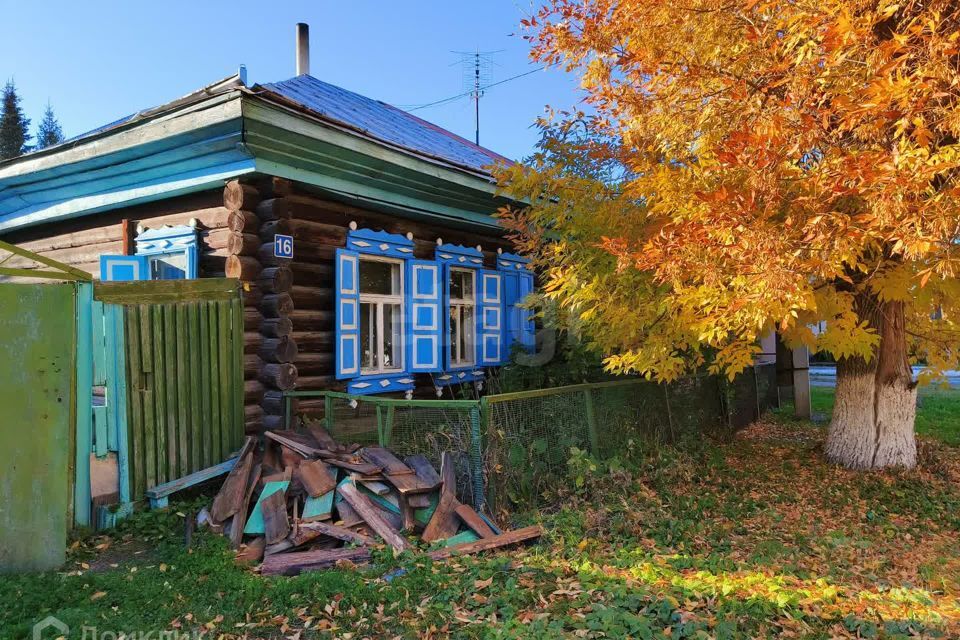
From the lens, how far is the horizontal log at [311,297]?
673cm

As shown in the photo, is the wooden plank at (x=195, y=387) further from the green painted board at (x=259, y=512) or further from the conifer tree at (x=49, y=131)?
the conifer tree at (x=49, y=131)

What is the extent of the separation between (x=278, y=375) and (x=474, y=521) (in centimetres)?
273

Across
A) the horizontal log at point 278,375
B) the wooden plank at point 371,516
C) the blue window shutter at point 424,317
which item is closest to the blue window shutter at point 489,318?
the blue window shutter at point 424,317

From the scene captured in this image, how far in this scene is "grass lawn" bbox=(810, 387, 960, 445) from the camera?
976cm

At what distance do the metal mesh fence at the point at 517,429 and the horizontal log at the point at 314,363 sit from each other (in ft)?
1.14

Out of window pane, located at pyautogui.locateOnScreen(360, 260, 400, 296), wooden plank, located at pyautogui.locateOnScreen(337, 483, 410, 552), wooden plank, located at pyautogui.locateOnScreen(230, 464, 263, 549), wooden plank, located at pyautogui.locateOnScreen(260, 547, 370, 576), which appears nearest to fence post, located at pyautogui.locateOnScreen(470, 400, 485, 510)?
wooden plank, located at pyautogui.locateOnScreen(337, 483, 410, 552)

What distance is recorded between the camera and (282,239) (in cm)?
639

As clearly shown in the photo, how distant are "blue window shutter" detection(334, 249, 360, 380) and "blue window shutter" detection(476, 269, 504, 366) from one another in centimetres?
233

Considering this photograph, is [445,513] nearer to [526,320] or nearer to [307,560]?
[307,560]

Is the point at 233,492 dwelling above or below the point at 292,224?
below

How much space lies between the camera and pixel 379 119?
9086 millimetres

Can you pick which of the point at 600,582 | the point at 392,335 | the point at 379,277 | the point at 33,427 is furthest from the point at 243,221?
the point at 600,582

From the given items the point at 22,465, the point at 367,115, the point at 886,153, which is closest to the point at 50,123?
the point at 367,115

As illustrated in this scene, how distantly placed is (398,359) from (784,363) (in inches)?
339
